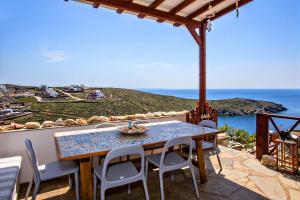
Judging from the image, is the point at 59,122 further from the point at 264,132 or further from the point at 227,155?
the point at 264,132

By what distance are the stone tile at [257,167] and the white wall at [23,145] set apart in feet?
10.1

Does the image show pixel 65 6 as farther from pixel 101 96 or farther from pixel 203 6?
pixel 203 6

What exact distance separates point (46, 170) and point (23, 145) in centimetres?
96

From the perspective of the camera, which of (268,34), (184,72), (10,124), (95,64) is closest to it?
(10,124)

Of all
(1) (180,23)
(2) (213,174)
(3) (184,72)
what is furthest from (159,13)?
(3) (184,72)

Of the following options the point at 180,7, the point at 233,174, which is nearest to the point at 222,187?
the point at 233,174

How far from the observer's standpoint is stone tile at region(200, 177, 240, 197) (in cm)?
220

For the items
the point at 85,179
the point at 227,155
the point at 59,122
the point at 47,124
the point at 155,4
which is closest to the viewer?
the point at 85,179

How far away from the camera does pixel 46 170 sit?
1.88 meters

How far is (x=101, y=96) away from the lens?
411 cm

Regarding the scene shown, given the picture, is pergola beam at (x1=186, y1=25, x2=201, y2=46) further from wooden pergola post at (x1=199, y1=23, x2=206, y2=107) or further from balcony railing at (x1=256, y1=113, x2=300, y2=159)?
balcony railing at (x1=256, y1=113, x2=300, y2=159)

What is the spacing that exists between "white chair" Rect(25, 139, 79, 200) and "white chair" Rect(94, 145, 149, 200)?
27cm

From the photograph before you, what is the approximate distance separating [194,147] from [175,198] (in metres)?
0.82

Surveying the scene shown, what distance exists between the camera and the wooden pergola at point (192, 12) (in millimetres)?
2955
